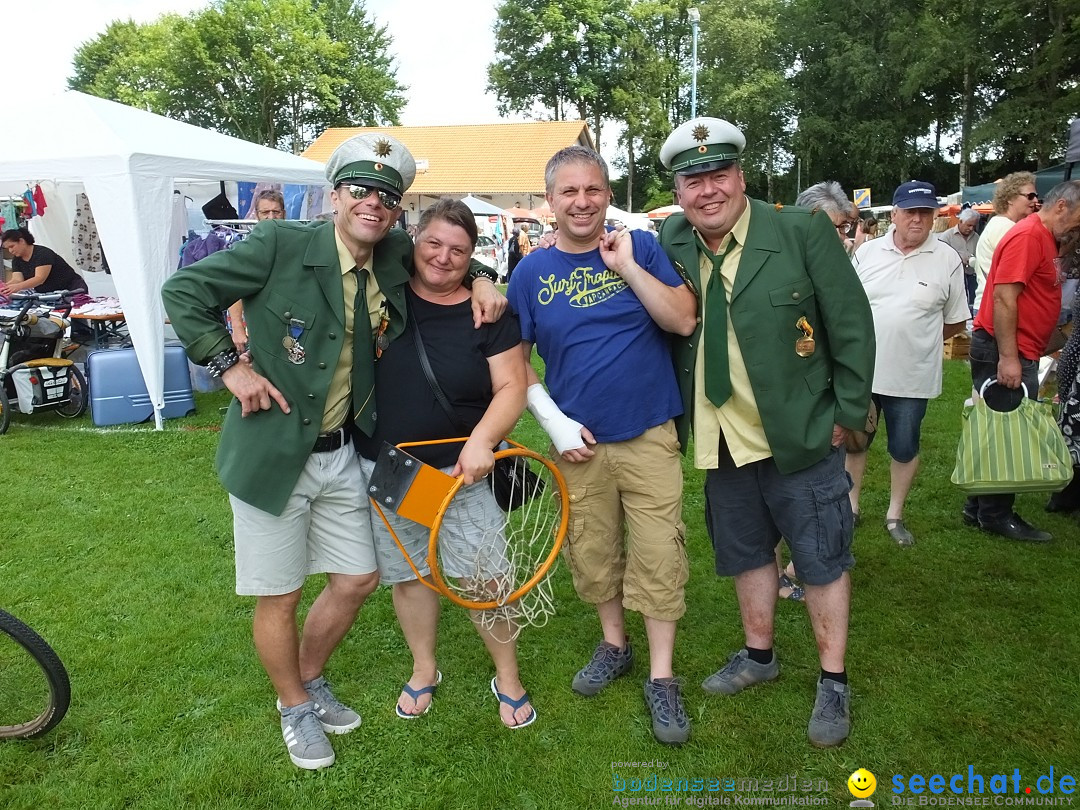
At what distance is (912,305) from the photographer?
390cm

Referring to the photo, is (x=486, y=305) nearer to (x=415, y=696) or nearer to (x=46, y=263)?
(x=415, y=696)

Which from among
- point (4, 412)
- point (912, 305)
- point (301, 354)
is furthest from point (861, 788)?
point (4, 412)

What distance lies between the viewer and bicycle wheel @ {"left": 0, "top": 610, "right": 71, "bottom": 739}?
2.38 meters

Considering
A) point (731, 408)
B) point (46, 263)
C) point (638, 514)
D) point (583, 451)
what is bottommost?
point (638, 514)

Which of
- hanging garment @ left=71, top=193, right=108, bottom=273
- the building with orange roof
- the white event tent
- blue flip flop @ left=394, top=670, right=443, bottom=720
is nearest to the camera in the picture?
blue flip flop @ left=394, top=670, right=443, bottom=720

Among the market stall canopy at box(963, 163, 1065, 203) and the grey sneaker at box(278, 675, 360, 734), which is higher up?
the market stall canopy at box(963, 163, 1065, 203)

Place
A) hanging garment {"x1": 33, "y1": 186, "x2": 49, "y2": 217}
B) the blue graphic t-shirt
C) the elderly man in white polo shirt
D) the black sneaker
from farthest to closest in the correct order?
hanging garment {"x1": 33, "y1": 186, "x2": 49, "y2": 217}
the black sneaker
the elderly man in white polo shirt
the blue graphic t-shirt

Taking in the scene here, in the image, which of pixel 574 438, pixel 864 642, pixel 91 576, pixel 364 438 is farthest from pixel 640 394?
pixel 91 576

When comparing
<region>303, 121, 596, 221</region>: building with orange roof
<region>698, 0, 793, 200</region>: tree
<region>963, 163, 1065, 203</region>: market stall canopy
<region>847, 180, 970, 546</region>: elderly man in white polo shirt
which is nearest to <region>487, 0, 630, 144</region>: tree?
<region>698, 0, 793, 200</region>: tree

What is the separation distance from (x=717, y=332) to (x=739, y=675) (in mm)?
1354

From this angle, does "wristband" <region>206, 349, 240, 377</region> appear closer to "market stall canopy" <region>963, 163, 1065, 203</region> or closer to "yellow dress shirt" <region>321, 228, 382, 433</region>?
"yellow dress shirt" <region>321, 228, 382, 433</region>

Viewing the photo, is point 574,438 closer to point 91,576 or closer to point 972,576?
point 972,576

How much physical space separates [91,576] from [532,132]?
113 feet

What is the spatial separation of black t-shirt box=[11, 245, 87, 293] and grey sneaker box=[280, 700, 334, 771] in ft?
23.8
